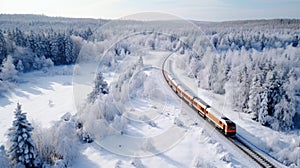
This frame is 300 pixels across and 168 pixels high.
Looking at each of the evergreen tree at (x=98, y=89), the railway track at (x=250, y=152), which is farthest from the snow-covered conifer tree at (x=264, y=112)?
the evergreen tree at (x=98, y=89)

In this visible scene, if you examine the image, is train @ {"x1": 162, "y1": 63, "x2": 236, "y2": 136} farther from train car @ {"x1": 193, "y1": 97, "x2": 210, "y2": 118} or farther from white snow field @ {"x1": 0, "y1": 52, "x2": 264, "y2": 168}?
white snow field @ {"x1": 0, "y1": 52, "x2": 264, "y2": 168}

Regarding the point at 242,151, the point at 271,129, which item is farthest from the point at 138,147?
the point at 271,129

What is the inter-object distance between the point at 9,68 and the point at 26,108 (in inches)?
721

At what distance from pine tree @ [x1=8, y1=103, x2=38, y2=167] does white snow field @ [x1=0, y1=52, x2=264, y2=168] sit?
13.9ft

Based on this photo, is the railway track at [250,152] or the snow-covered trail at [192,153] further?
the snow-covered trail at [192,153]

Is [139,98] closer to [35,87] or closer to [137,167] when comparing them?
[137,167]

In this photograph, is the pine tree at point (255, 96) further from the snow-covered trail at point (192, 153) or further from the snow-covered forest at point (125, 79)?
the snow-covered trail at point (192, 153)

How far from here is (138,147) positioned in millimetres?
22141

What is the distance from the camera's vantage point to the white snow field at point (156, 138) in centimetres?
1995

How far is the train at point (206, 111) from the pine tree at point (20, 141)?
54.4 ft

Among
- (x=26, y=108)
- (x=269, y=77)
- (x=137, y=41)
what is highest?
(x=137, y=41)

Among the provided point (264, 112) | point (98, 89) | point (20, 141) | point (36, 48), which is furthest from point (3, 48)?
point (264, 112)

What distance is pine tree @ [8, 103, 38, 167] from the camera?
17.1m

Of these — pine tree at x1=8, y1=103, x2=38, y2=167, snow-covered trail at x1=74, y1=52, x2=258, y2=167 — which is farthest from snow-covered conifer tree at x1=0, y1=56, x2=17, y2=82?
pine tree at x1=8, y1=103, x2=38, y2=167
